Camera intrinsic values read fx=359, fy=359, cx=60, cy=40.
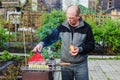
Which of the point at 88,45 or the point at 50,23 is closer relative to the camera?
the point at 88,45

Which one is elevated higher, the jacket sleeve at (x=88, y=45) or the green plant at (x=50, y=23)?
the jacket sleeve at (x=88, y=45)

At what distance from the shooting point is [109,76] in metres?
9.05

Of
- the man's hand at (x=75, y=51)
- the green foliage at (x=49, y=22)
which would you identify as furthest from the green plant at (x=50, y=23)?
the man's hand at (x=75, y=51)

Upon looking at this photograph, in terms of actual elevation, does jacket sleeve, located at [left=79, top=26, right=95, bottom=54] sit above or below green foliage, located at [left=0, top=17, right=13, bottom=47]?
above

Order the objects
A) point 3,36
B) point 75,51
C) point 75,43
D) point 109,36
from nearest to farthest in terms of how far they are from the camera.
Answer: point 75,51 → point 75,43 → point 3,36 → point 109,36

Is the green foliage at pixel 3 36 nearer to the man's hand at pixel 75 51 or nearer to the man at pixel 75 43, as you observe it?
the man at pixel 75 43

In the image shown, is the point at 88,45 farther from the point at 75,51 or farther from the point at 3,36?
the point at 3,36

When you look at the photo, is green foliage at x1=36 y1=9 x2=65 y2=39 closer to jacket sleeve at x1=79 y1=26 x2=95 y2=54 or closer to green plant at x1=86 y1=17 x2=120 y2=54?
green plant at x1=86 y1=17 x2=120 y2=54

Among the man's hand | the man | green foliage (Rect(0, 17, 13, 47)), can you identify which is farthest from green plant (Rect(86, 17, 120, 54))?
the man's hand

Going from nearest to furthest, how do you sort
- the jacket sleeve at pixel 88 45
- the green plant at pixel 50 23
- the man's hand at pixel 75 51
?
the man's hand at pixel 75 51
the jacket sleeve at pixel 88 45
the green plant at pixel 50 23

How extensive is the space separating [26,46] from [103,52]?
10.2 feet

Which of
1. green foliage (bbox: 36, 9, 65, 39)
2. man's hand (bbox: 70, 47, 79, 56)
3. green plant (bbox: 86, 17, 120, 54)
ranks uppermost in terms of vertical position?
man's hand (bbox: 70, 47, 79, 56)

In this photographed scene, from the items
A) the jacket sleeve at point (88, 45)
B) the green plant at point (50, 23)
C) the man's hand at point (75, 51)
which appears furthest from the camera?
the green plant at point (50, 23)

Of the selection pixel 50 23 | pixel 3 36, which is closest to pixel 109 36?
pixel 50 23
